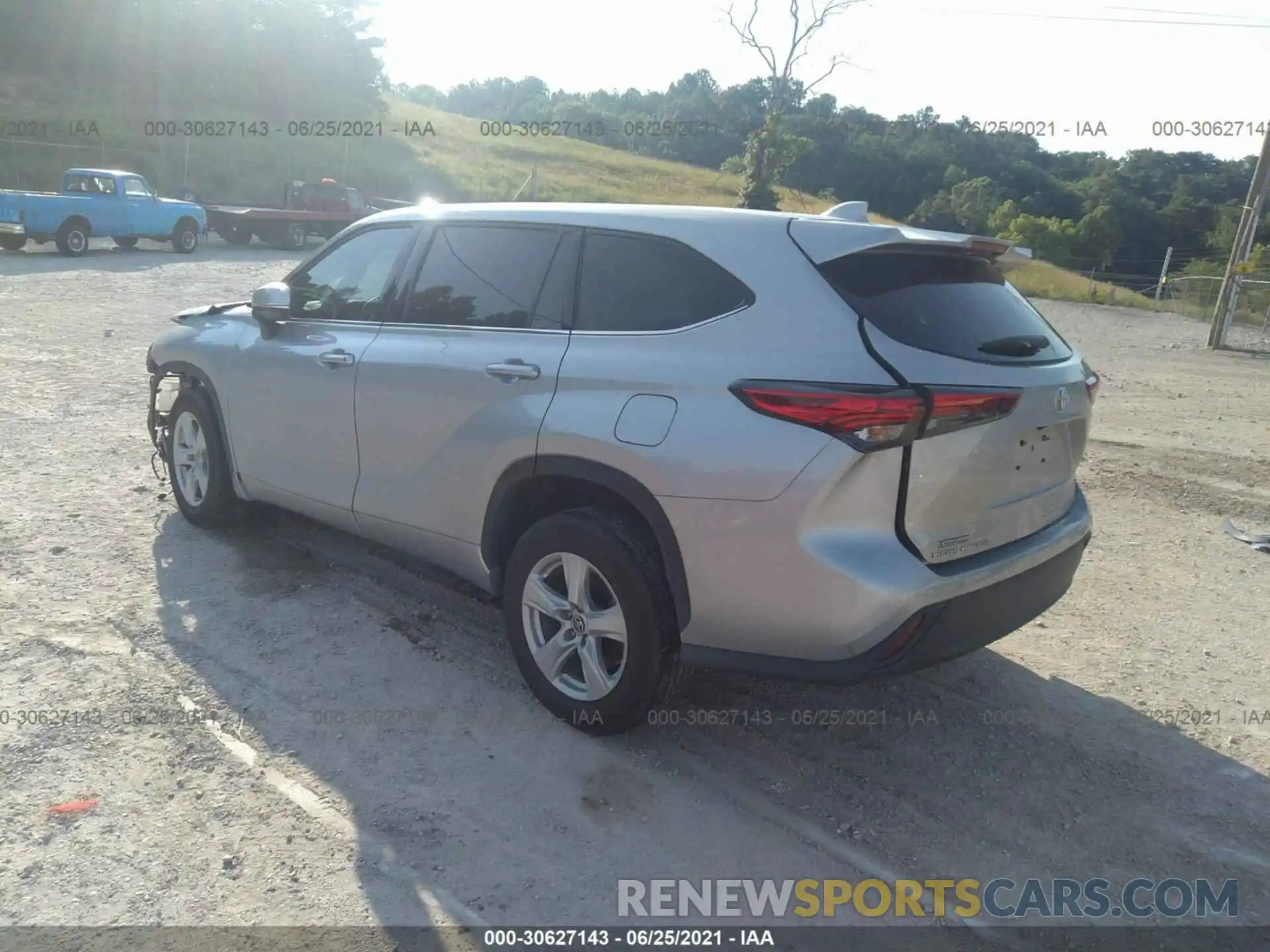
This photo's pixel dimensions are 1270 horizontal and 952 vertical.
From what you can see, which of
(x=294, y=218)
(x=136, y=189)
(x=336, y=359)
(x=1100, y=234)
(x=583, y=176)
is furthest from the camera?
(x=1100, y=234)

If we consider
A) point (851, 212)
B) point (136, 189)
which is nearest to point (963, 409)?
point (851, 212)

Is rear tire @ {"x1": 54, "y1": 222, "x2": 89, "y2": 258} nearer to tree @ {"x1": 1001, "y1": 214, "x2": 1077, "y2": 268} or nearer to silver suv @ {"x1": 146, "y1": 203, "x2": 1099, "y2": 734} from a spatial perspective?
silver suv @ {"x1": 146, "y1": 203, "x2": 1099, "y2": 734}

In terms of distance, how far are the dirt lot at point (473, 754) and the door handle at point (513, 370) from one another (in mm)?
1252

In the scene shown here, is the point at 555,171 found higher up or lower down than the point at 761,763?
higher up

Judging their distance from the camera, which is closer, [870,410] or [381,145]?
[870,410]

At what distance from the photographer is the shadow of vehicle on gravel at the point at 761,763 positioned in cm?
291

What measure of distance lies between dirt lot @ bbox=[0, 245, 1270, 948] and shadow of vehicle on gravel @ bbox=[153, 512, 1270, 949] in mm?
12

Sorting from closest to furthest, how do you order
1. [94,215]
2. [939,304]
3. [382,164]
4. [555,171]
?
1. [939,304]
2. [94,215]
3. [382,164]
4. [555,171]

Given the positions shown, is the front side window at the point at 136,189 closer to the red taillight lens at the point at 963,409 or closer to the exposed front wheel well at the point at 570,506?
the exposed front wheel well at the point at 570,506

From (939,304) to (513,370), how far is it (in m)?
1.53

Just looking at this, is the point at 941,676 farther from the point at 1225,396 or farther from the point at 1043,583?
the point at 1225,396

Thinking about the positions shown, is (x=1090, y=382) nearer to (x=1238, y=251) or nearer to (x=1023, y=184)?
(x=1238, y=251)

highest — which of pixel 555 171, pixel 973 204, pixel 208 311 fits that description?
pixel 973 204

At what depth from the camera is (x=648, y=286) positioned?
3438 mm
